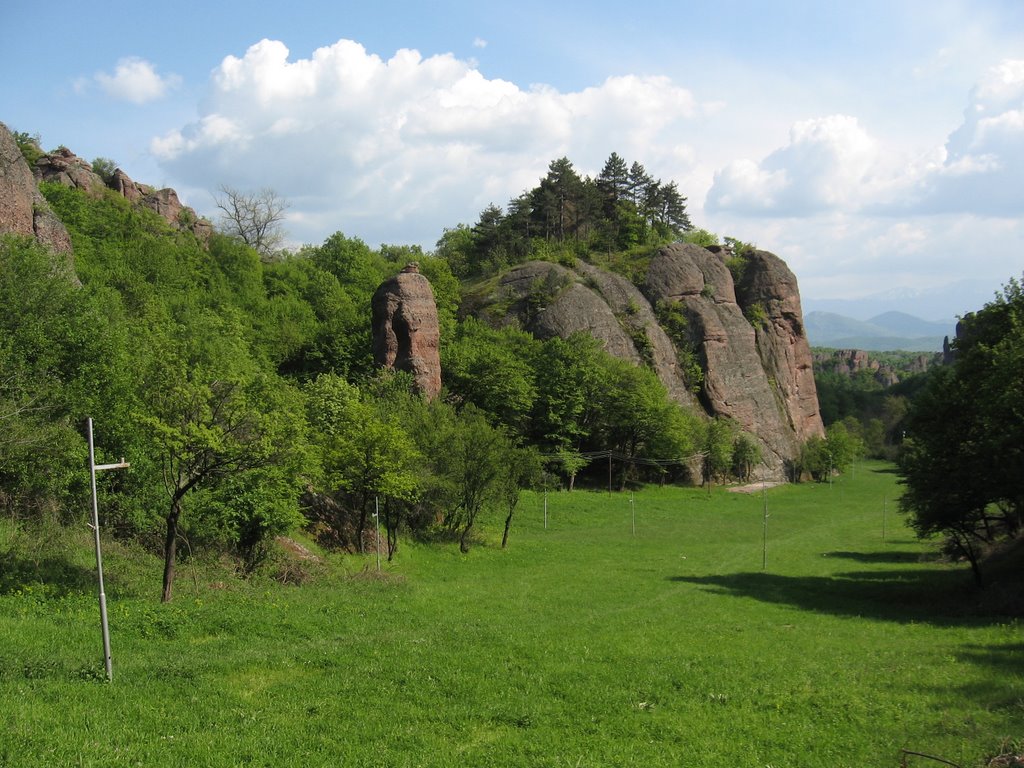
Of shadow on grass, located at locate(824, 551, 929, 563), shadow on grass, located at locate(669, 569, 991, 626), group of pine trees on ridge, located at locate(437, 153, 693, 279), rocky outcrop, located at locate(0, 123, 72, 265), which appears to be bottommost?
shadow on grass, located at locate(824, 551, 929, 563)

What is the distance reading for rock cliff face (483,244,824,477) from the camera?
71250 millimetres

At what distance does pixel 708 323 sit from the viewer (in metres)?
77.7

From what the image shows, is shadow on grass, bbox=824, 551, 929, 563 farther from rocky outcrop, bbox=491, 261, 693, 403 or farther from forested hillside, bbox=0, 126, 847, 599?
rocky outcrop, bbox=491, 261, 693, 403

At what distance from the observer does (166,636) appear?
16281 mm

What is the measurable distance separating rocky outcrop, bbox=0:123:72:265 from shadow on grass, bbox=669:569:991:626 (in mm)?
34395

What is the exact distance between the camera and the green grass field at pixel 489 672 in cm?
1112

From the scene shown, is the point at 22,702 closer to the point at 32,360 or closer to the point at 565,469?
the point at 32,360

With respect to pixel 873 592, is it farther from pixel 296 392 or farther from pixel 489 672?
pixel 296 392

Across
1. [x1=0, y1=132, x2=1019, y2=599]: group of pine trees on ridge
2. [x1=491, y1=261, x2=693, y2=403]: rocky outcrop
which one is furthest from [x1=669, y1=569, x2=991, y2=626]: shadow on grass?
[x1=491, y1=261, x2=693, y2=403]: rocky outcrop

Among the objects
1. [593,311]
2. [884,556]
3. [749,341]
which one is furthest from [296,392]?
[749,341]

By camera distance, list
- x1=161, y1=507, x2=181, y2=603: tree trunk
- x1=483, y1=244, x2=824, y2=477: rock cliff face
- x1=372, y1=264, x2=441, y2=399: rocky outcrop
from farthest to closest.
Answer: x1=483, y1=244, x2=824, y2=477: rock cliff face
x1=372, y1=264, x2=441, y2=399: rocky outcrop
x1=161, y1=507, x2=181, y2=603: tree trunk

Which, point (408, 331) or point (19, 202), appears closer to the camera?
point (19, 202)

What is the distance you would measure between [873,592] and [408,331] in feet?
110

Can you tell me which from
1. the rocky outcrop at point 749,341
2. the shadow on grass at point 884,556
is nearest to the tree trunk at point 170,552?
the shadow on grass at point 884,556
